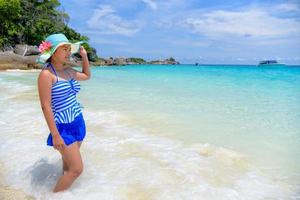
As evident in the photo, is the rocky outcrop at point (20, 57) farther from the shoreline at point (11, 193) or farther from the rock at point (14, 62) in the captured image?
the shoreline at point (11, 193)

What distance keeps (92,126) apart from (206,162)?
273 cm

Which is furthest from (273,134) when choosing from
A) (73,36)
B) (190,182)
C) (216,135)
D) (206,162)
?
(73,36)

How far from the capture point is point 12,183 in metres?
3.82

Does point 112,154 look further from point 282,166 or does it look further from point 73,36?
point 73,36

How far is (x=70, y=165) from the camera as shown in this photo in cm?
335

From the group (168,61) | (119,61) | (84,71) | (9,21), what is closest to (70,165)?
(84,71)

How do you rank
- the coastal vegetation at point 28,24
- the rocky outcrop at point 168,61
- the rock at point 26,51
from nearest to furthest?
the rock at point 26,51 < the coastal vegetation at point 28,24 < the rocky outcrop at point 168,61

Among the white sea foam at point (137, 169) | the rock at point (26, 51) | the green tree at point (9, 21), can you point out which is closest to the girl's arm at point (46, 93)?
the white sea foam at point (137, 169)

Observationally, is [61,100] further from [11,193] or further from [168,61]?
[168,61]

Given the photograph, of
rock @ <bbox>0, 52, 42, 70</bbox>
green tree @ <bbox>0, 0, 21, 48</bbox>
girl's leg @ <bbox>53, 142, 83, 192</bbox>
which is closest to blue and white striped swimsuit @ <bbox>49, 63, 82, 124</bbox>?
girl's leg @ <bbox>53, 142, 83, 192</bbox>

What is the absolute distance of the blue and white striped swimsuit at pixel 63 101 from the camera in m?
→ 3.18

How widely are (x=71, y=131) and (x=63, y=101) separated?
0.31 meters

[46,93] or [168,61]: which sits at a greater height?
[46,93]

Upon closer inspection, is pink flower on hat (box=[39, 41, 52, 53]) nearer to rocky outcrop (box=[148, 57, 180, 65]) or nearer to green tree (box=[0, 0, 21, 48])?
green tree (box=[0, 0, 21, 48])
